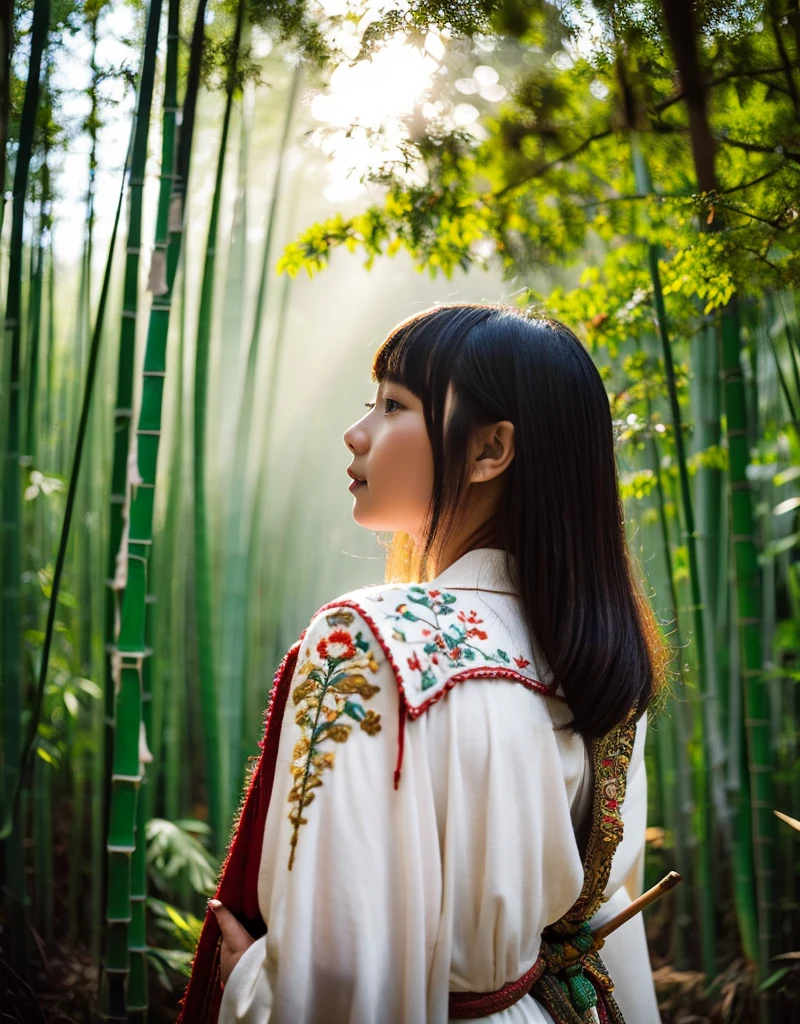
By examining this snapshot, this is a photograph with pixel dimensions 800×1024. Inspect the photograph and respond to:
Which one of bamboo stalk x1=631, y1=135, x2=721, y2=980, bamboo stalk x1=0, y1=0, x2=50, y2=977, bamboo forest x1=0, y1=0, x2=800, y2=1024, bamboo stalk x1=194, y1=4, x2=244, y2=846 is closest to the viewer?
bamboo forest x1=0, y1=0, x2=800, y2=1024

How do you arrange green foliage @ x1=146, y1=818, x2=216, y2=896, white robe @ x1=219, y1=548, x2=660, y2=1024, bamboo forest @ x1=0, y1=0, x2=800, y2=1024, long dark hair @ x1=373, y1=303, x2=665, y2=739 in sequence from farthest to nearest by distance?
green foliage @ x1=146, y1=818, x2=216, y2=896, bamboo forest @ x1=0, y1=0, x2=800, y2=1024, long dark hair @ x1=373, y1=303, x2=665, y2=739, white robe @ x1=219, y1=548, x2=660, y2=1024

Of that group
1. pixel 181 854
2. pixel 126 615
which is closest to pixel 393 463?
pixel 126 615

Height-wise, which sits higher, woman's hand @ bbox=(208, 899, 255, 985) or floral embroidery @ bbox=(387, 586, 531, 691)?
floral embroidery @ bbox=(387, 586, 531, 691)

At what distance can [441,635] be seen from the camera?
2.72 feet

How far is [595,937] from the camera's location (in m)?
0.99

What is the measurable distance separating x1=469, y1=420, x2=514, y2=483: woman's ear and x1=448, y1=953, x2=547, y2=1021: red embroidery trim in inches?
19.3

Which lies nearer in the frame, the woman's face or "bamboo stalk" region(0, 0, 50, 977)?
the woman's face

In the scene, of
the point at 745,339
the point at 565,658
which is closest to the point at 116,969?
the point at 565,658

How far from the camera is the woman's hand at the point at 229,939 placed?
0.84 meters

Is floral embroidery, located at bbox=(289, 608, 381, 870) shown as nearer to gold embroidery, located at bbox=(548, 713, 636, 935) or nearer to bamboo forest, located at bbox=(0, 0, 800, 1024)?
gold embroidery, located at bbox=(548, 713, 636, 935)

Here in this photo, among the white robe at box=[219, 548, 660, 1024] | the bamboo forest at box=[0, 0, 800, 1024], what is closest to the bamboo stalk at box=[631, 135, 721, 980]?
the bamboo forest at box=[0, 0, 800, 1024]

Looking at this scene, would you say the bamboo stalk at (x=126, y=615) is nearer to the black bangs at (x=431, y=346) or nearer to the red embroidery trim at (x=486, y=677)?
the black bangs at (x=431, y=346)

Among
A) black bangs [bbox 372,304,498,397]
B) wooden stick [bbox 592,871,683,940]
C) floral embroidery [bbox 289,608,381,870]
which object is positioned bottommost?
wooden stick [bbox 592,871,683,940]

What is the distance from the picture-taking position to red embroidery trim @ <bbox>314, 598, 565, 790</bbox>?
30.4 inches
